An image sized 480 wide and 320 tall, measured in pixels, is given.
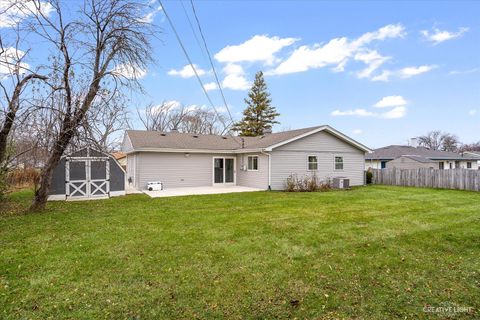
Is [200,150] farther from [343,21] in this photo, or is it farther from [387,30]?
[387,30]

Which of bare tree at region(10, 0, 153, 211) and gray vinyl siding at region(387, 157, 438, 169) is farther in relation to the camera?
gray vinyl siding at region(387, 157, 438, 169)

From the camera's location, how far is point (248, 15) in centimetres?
1134

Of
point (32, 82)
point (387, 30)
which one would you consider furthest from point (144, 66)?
point (387, 30)

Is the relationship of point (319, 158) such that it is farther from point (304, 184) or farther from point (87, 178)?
point (87, 178)

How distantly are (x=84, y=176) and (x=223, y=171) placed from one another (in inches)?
303

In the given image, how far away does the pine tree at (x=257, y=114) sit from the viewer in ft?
119

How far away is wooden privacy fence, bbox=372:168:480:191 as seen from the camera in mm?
14312

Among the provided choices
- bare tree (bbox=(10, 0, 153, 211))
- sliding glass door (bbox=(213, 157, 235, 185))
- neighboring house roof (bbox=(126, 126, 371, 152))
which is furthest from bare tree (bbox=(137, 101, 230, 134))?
bare tree (bbox=(10, 0, 153, 211))

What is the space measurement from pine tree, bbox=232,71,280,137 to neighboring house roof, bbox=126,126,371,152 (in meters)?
17.2

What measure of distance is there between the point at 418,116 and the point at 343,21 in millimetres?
13157

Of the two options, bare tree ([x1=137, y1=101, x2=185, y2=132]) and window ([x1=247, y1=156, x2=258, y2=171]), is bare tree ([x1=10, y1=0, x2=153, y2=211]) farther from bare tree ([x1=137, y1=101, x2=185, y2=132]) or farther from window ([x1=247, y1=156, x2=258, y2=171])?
bare tree ([x1=137, y1=101, x2=185, y2=132])

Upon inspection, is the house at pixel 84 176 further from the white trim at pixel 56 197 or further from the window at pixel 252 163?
the window at pixel 252 163

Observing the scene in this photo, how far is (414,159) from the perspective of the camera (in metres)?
24.8

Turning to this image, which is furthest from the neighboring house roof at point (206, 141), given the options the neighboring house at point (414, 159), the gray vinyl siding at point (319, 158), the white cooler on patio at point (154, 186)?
the neighboring house at point (414, 159)
